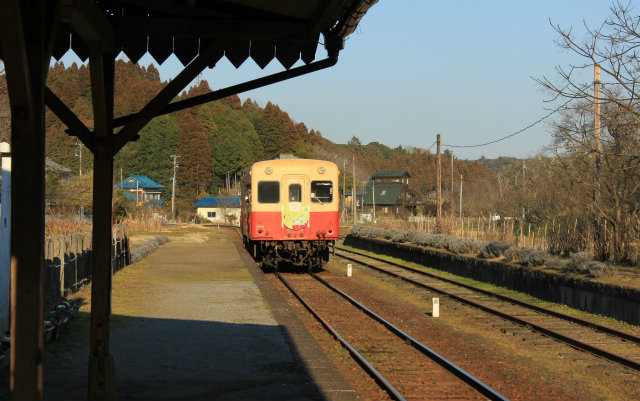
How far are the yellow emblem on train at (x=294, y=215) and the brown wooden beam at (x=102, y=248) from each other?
1273 cm

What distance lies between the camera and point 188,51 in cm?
688

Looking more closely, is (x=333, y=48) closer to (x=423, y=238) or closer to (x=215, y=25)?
(x=215, y=25)

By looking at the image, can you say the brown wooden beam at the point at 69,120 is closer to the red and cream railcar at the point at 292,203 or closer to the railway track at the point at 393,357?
the railway track at the point at 393,357

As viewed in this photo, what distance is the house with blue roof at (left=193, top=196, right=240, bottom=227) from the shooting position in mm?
80037

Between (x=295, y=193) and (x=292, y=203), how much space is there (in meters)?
0.31

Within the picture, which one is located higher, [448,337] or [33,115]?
[33,115]

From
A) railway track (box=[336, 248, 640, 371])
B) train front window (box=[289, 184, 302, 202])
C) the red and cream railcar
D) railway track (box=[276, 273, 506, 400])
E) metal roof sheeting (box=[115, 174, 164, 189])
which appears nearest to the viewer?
railway track (box=[276, 273, 506, 400])

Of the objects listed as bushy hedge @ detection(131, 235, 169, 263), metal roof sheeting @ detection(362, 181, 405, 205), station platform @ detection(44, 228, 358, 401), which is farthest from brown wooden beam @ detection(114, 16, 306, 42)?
metal roof sheeting @ detection(362, 181, 405, 205)

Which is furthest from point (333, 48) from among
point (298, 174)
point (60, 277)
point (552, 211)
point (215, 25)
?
point (552, 211)

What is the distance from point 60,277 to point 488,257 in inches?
457

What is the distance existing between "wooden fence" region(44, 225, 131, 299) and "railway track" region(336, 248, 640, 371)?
7.18 meters

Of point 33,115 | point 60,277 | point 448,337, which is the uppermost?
point 33,115

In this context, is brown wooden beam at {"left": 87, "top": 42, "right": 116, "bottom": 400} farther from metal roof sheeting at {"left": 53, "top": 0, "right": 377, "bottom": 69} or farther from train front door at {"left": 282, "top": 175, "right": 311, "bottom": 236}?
train front door at {"left": 282, "top": 175, "right": 311, "bottom": 236}

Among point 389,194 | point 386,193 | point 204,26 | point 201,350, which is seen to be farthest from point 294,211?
point 386,193
